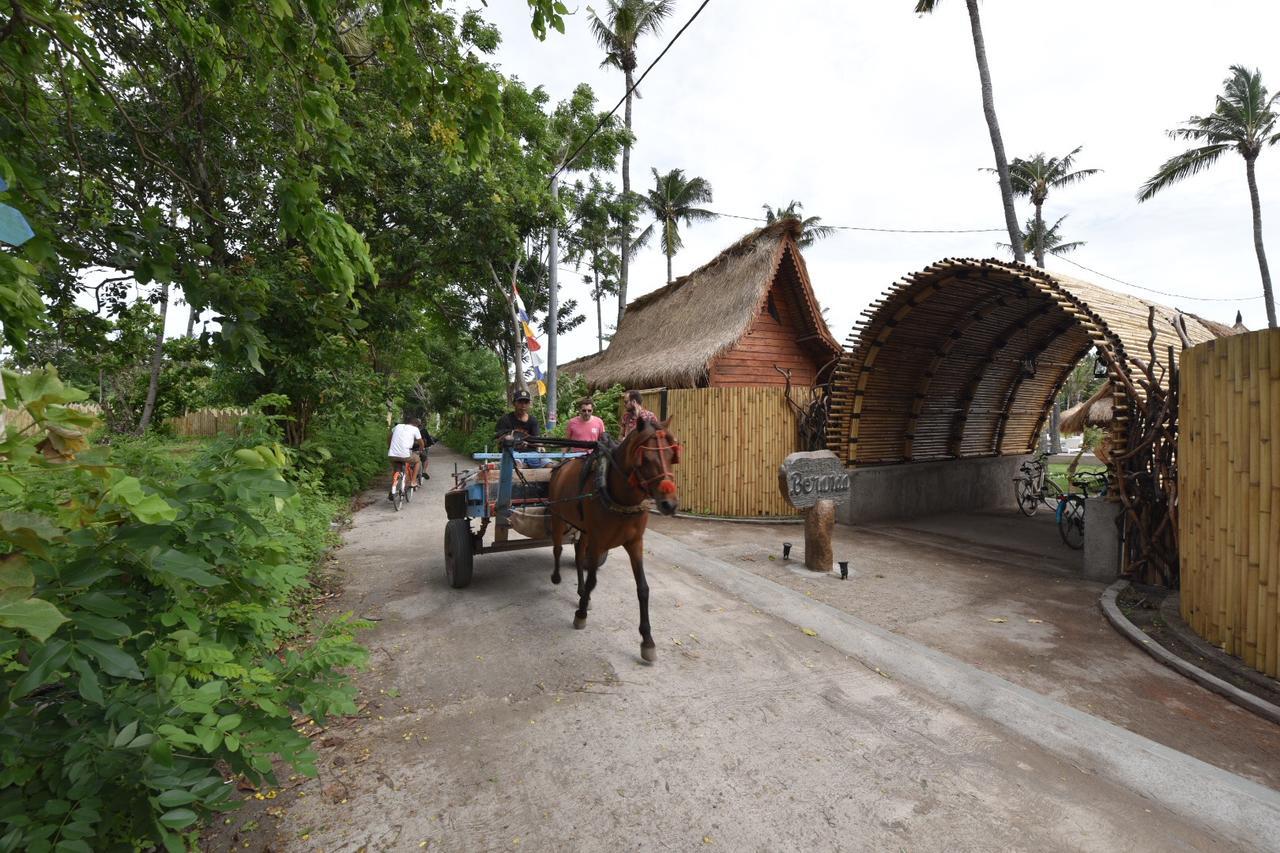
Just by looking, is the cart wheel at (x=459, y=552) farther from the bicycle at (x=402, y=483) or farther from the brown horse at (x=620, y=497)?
the bicycle at (x=402, y=483)

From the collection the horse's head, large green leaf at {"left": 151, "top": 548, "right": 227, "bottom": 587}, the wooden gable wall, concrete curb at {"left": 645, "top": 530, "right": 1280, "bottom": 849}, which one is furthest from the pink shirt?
the wooden gable wall

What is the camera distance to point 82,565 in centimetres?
149

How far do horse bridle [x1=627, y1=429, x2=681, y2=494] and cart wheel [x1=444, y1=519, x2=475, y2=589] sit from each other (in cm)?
243

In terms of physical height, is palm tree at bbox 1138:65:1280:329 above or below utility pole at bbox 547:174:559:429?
above

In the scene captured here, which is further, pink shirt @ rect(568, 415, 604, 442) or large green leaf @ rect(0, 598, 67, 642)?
pink shirt @ rect(568, 415, 604, 442)

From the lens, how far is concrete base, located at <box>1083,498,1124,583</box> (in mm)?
6582

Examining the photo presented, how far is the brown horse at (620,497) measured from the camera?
13.2 feet

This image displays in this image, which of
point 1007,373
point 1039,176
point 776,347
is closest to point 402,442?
point 776,347

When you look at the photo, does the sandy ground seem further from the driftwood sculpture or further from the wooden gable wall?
the wooden gable wall

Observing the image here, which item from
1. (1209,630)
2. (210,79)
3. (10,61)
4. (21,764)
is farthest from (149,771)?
(1209,630)

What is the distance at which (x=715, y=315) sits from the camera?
552 inches

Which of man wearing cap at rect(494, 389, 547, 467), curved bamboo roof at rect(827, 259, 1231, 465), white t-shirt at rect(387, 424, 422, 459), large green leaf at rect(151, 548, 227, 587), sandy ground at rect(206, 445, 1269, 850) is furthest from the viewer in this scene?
white t-shirt at rect(387, 424, 422, 459)

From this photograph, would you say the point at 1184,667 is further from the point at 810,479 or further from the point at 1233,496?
the point at 810,479

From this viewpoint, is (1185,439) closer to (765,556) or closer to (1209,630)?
(1209,630)
